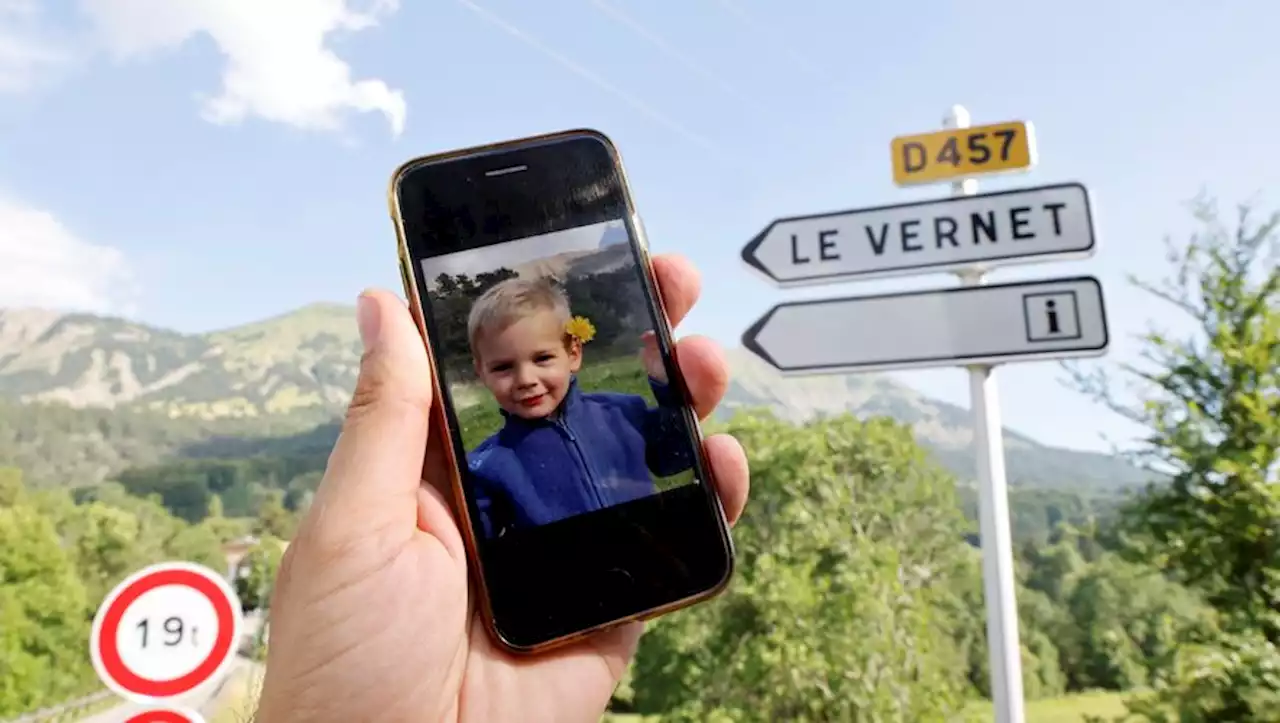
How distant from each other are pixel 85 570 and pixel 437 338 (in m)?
13.0

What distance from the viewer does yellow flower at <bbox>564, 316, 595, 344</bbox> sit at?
3.05ft

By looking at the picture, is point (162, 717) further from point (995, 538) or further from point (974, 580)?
point (974, 580)

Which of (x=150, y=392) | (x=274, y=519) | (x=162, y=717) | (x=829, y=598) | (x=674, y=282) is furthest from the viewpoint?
(x=150, y=392)

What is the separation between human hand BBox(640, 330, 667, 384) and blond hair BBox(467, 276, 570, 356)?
0.34ft

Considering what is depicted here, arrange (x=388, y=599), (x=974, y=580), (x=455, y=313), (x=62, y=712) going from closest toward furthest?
(x=388, y=599) < (x=455, y=313) < (x=974, y=580) < (x=62, y=712)

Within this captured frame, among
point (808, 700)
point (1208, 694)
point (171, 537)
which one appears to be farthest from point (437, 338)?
point (171, 537)

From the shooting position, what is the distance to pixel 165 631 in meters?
1.50

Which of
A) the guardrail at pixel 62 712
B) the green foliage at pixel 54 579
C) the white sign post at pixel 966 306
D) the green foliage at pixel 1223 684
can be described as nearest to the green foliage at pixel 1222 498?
the green foliage at pixel 1223 684

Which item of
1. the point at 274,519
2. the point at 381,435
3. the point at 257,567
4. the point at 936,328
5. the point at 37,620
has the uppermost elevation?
the point at 381,435

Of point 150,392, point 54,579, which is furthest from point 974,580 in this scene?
point 150,392

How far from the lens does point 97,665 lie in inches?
58.2

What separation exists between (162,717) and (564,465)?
108 centimetres

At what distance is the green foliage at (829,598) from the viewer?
4043 mm

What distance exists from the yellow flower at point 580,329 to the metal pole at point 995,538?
1.19 metres
